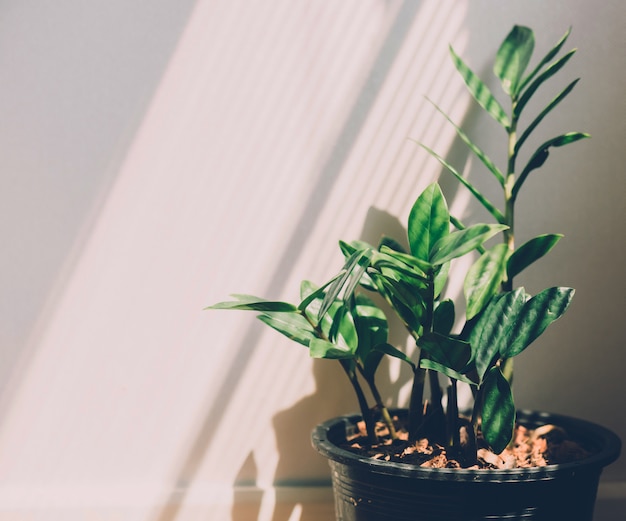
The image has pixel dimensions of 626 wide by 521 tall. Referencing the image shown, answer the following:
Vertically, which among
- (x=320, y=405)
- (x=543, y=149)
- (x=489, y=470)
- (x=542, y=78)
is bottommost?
(x=320, y=405)

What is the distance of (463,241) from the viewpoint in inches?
31.2

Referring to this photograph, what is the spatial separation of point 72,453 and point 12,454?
0.11m

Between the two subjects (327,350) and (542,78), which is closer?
(327,350)

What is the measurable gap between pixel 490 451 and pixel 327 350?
309mm

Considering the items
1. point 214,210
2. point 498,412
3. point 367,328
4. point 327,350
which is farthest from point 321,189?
point 498,412

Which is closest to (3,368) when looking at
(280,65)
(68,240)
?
(68,240)

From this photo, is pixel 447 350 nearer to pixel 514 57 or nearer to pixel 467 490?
pixel 467 490

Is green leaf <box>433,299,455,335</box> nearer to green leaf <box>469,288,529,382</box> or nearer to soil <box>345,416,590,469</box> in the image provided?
green leaf <box>469,288,529,382</box>

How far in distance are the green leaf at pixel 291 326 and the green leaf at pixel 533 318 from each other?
285mm

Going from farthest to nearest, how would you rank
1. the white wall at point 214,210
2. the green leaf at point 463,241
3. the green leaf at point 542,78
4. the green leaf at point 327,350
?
the white wall at point 214,210
the green leaf at point 542,78
the green leaf at point 327,350
the green leaf at point 463,241

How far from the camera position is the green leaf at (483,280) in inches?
34.6

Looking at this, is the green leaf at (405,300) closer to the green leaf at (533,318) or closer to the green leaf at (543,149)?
the green leaf at (533,318)

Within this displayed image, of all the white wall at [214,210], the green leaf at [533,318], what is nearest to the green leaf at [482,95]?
the white wall at [214,210]

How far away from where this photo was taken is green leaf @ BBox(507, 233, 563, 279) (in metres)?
0.95
